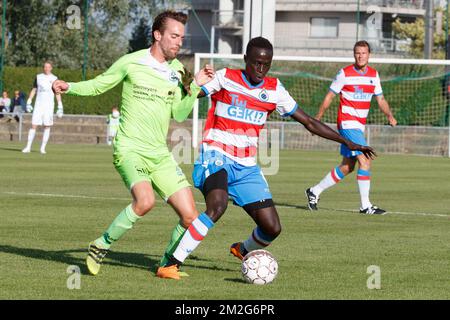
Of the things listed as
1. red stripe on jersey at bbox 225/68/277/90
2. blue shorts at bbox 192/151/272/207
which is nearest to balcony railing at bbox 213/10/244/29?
red stripe on jersey at bbox 225/68/277/90

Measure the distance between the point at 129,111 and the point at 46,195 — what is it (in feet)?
29.1

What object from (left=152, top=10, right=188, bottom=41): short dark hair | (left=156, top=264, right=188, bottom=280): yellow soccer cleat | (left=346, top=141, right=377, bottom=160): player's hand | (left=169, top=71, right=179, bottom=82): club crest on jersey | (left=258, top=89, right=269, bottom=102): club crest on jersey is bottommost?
(left=156, top=264, right=188, bottom=280): yellow soccer cleat

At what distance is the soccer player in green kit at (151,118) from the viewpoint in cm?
992

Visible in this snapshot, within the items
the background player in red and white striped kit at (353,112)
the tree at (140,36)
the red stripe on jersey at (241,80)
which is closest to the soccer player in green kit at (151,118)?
the red stripe on jersey at (241,80)

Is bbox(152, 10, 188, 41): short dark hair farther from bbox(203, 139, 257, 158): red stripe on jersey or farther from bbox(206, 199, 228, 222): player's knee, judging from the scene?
bbox(206, 199, 228, 222): player's knee

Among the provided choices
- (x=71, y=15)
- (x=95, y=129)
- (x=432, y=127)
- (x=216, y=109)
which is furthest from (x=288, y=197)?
(x=71, y=15)

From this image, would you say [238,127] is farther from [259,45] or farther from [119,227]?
[119,227]

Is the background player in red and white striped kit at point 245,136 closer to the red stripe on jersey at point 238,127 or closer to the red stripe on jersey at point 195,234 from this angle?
the red stripe on jersey at point 238,127

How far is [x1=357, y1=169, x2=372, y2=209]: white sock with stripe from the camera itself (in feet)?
56.5

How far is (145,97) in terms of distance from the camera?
10.1 metres

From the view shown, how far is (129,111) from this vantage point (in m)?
10.1

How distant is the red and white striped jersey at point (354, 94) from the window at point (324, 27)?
62.1 m

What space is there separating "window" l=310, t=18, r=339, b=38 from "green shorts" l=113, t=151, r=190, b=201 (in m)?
70.1

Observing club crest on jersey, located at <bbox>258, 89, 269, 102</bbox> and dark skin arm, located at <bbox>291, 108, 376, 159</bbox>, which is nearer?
dark skin arm, located at <bbox>291, 108, 376, 159</bbox>
